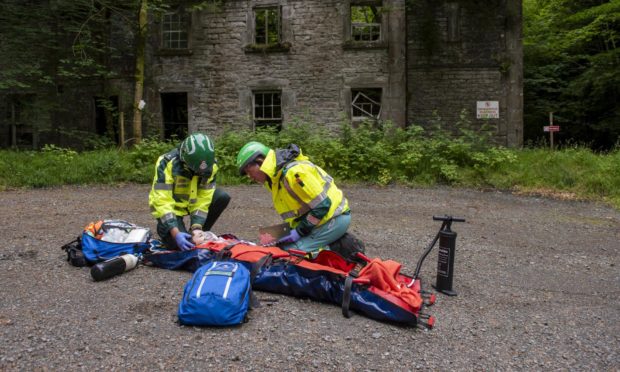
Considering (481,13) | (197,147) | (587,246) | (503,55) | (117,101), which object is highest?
(481,13)

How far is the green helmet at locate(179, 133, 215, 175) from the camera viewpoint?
4383 mm

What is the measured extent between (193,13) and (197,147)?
1254 centimetres

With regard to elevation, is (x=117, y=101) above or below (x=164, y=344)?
above

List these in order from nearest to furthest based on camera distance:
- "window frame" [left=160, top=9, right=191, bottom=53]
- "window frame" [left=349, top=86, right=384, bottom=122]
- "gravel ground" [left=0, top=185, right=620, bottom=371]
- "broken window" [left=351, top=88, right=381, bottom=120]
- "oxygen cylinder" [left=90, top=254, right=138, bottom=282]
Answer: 1. "gravel ground" [left=0, top=185, right=620, bottom=371]
2. "oxygen cylinder" [left=90, top=254, right=138, bottom=282]
3. "window frame" [left=349, top=86, right=384, bottom=122]
4. "broken window" [left=351, top=88, right=381, bottom=120]
5. "window frame" [left=160, top=9, right=191, bottom=53]

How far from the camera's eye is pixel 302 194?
13.1ft

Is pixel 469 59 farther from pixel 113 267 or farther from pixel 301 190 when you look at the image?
pixel 113 267

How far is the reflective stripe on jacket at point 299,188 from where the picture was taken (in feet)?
13.0

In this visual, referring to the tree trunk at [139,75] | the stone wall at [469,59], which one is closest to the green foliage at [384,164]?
the tree trunk at [139,75]

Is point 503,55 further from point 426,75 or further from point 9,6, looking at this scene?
point 9,6

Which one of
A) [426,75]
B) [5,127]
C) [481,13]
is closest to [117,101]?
[5,127]

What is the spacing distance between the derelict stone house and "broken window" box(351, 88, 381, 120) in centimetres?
3

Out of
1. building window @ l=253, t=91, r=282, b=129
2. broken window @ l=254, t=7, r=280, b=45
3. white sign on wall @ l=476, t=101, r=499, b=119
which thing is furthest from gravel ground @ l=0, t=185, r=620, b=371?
broken window @ l=254, t=7, r=280, b=45

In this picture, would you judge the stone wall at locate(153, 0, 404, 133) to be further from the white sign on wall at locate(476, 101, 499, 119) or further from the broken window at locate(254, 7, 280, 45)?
the white sign on wall at locate(476, 101, 499, 119)

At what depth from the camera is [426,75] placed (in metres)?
15.7
